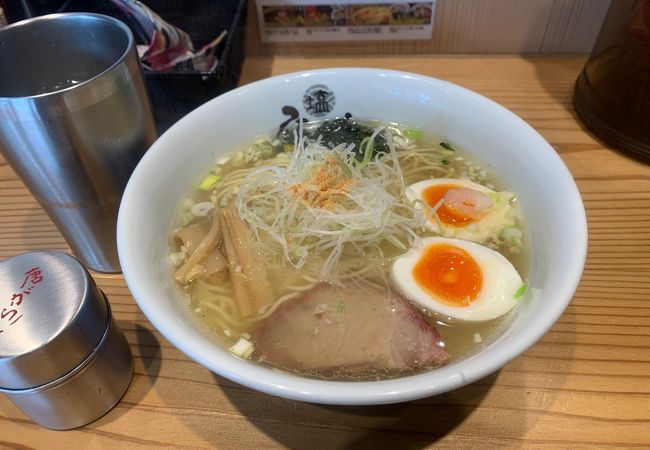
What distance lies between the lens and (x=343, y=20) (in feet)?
6.90

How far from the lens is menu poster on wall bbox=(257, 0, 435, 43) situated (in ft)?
6.69

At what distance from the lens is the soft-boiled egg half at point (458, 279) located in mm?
1186

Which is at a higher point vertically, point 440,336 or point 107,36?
point 107,36

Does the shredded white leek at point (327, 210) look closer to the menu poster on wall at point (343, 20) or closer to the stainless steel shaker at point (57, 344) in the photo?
the stainless steel shaker at point (57, 344)

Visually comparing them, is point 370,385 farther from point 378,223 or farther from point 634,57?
point 634,57

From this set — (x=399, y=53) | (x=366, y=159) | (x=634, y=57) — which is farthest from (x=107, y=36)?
(x=634, y=57)

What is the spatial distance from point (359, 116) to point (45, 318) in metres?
1.11

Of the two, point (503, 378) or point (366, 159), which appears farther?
point (366, 159)

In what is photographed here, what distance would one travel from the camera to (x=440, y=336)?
1.16 meters

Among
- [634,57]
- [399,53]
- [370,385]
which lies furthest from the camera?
[399,53]

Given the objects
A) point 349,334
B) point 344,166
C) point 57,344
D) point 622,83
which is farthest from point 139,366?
point 622,83

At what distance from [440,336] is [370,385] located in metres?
0.36

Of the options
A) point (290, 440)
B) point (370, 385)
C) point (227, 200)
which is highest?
point (370, 385)

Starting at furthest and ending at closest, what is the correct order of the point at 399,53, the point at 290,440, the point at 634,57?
the point at 399,53 < the point at 634,57 < the point at 290,440
